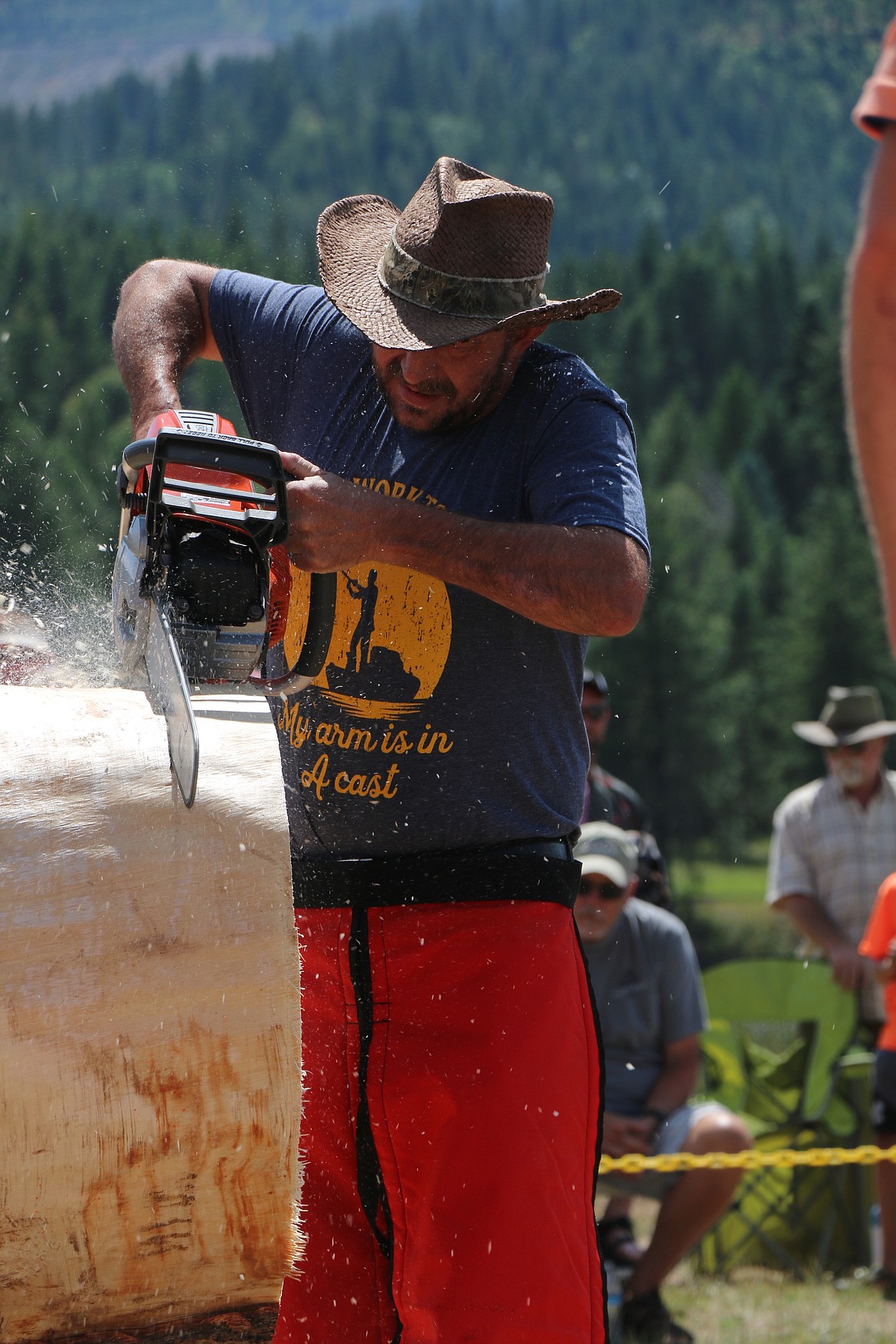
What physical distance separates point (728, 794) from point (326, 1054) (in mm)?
48245

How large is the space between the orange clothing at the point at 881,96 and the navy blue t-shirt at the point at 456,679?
1114 mm

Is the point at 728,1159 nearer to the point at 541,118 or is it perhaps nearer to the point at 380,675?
the point at 380,675

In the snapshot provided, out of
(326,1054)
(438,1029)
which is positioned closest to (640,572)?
(438,1029)

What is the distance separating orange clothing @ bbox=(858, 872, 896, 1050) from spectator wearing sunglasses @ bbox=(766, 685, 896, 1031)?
0.30 metres

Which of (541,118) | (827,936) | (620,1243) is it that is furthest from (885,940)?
(541,118)

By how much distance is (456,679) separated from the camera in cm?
219

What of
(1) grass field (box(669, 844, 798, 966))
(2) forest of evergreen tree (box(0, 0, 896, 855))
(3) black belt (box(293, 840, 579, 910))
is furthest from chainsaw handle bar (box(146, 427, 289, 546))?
(1) grass field (box(669, 844, 798, 966))

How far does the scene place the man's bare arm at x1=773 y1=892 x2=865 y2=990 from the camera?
5.25 metres

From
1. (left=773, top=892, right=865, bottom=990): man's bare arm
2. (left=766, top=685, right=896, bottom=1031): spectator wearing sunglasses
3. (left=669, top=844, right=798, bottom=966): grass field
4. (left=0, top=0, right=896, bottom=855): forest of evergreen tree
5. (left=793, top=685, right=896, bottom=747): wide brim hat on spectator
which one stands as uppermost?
(left=793, top=685, right=896, bottom=747): wide brim hat on spectator

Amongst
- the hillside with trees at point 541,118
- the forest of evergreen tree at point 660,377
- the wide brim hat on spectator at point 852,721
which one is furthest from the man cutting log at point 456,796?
the hillside with trees at point 541,118

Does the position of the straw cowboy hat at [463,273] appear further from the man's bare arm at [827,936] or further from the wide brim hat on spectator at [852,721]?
the wide brim hat on spectator at [852,721]

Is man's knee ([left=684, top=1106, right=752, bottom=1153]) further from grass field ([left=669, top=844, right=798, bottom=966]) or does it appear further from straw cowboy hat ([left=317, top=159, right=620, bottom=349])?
grass field ([left=669, top=844, right=798, bottom=966])

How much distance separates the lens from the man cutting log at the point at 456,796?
2.04 metres

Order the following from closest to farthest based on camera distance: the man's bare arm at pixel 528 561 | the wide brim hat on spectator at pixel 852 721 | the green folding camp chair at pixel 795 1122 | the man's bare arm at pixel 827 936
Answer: the man's bare arm at pixel 528 561 → the green folding camp chair at pixel 795 1122 → the man's bare arm at pixel 827 936 → the wide brim hat on spectator at pixel 852 721
